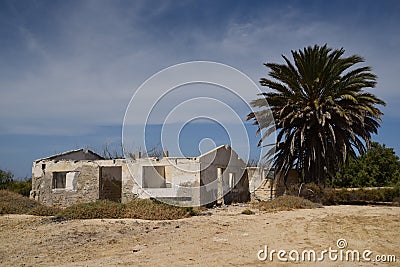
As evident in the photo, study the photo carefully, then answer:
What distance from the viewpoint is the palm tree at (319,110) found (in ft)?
59.1

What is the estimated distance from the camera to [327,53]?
18.4 meters

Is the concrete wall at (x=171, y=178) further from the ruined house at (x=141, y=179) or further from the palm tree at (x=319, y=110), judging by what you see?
the palm tree at (x=319, y=110)

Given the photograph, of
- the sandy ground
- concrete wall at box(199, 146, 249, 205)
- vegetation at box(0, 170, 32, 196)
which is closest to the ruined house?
concrete wall at box(199, 146, 249, 205)

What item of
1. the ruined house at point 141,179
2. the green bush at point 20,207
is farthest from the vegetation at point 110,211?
the ruined house at point 141,179

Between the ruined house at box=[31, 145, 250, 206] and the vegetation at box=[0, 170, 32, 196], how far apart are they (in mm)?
2897

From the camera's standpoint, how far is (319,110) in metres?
18.0

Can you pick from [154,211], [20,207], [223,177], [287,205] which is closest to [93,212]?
[154,211]

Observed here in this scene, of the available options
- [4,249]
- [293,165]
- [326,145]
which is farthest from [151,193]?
[4,249]

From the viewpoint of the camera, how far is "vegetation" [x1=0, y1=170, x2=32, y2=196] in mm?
23219

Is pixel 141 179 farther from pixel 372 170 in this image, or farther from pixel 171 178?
pixel 372 170

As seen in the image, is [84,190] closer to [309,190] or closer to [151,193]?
[151,193]

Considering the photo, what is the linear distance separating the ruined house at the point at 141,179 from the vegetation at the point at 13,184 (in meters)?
2.90

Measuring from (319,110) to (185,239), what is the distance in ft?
38.1

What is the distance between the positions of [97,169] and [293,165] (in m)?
10.4
